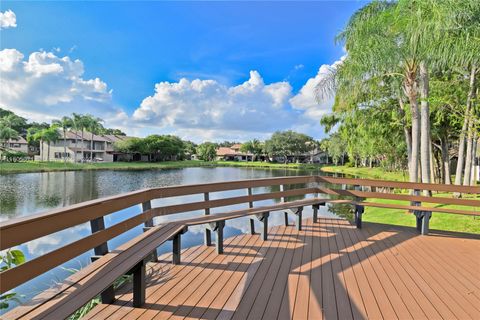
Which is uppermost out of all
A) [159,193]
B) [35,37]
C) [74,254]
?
[35,37]

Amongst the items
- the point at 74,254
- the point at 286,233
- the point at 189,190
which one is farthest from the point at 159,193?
the point at 286,233

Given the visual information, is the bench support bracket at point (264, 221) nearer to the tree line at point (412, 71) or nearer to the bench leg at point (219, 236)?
the bench leg at point (219, 236)

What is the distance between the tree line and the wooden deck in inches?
166

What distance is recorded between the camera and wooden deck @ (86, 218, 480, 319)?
7.70 ft

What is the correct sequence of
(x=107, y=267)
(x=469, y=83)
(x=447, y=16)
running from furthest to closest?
(x=469, y=83), (x=447, y=16), (x=107, y=267)

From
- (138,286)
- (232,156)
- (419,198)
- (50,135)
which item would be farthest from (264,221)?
Result: (232,156)

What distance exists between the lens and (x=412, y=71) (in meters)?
8.28

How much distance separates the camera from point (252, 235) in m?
4.68

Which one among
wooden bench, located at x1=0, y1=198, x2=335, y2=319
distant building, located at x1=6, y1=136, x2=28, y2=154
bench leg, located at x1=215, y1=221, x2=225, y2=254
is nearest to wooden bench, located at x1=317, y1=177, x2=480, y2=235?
bench leg, located at x1=215, y1=221, x2=225, y2=254

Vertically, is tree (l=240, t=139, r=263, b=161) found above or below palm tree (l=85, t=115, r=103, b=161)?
below

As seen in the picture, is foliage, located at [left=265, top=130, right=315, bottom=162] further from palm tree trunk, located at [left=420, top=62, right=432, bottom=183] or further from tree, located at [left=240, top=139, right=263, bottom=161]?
palm tree trunk, located at [left=420, top=62, right=432, bottom=183]

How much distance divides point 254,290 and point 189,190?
156cm

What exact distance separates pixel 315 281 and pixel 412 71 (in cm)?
797

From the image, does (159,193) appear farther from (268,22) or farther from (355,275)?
(268,22)
